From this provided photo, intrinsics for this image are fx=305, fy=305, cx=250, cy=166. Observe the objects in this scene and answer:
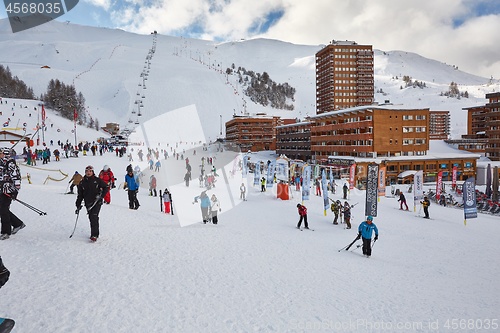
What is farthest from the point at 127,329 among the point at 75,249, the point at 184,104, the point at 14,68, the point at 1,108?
the point at 14,68

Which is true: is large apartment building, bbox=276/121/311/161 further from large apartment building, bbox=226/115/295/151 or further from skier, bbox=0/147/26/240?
skier, bbox=0/147/26/240

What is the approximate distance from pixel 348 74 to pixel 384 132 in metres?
49.0

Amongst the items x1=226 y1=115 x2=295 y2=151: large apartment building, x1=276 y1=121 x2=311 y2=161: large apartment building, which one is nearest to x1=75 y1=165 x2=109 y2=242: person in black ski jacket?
x1=276 y1=121 x2=311 y2=161: large apartment building

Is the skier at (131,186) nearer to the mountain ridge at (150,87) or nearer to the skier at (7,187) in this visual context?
the skier at (7,187)

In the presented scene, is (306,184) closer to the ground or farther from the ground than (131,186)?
closer to the ground

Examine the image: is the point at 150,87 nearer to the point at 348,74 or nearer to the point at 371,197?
the point at 348,74

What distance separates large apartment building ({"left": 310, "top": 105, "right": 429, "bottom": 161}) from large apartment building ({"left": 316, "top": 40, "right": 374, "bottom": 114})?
4097cm

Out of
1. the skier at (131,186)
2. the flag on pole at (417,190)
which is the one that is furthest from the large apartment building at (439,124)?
the skier at (131,186)

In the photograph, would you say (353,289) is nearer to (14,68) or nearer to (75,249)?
(75,249)

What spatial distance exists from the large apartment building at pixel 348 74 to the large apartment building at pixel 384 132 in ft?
134

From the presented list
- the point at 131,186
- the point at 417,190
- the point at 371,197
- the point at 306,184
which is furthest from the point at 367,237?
the point at 417,190

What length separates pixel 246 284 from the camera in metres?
6.01

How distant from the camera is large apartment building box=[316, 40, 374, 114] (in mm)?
85812

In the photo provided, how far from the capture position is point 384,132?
145 feet
